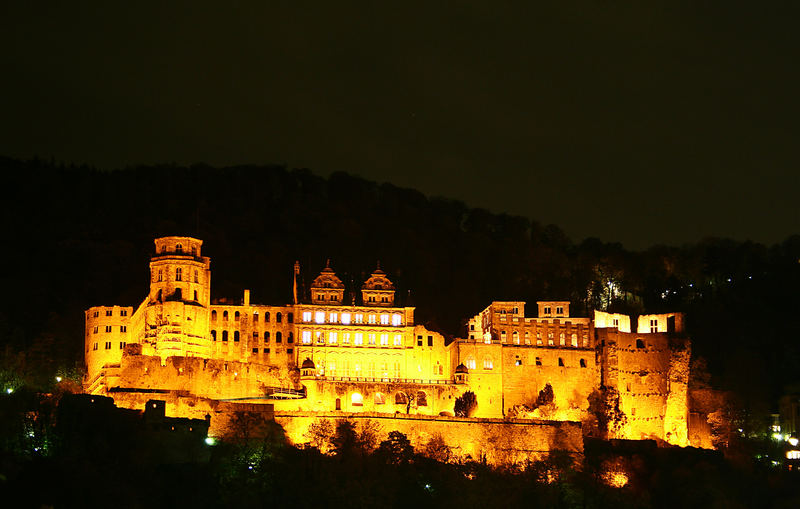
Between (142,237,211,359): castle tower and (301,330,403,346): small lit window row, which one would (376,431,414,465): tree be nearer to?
(301,330,403,346): small lit window row

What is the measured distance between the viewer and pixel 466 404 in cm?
8281

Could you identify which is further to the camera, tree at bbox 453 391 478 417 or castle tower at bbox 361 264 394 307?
castle tower at bbox 361 264 394 307

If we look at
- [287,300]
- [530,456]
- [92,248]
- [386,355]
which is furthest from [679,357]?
[92,248]

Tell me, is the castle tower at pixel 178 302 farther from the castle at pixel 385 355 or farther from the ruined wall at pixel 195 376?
the ruined wall at pixel 195 376

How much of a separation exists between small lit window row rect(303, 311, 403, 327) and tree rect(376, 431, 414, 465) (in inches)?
560

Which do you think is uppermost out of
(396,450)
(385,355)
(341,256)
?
(341,256)

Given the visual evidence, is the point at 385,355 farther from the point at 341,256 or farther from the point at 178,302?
the point at 341,256

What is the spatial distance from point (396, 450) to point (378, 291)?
59.4 feet

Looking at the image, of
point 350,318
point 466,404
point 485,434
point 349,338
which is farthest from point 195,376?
point 485,434

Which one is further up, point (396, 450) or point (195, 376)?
point (195, 376)

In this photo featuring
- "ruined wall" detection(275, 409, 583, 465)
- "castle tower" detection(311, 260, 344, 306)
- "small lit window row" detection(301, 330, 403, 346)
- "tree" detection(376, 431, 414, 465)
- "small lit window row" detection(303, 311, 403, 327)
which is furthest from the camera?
"castle tower" detection(311, 260, 344, 306)

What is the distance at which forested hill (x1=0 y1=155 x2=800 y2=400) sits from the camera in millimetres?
94750

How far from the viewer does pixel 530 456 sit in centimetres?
7806

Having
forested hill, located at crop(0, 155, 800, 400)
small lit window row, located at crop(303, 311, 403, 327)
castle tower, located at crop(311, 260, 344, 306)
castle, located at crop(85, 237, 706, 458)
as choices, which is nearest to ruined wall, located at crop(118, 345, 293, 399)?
castle, located at crop(85, 237, 706, 458)
